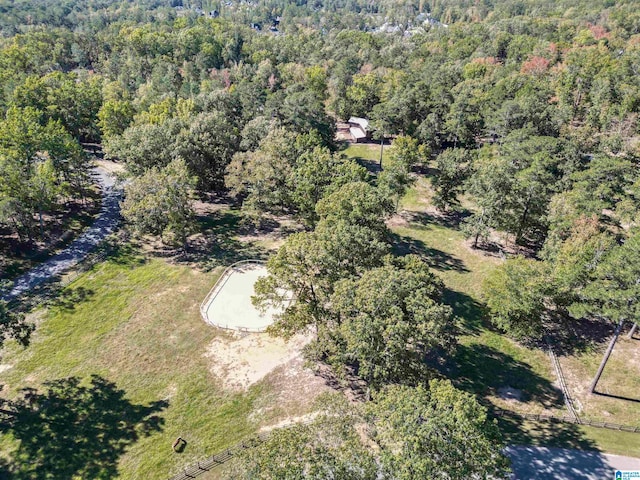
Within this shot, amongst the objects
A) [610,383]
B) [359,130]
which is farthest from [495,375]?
[359,130]

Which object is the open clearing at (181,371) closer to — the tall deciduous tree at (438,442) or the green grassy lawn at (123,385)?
the green grassy lawn at (123,385)

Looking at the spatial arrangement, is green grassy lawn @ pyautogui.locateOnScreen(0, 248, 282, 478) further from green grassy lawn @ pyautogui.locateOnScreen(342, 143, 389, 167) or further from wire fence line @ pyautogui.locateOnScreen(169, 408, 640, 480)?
green grassy lawn @ pyautogui.locateOnScreen(342, 143, 389, 167)

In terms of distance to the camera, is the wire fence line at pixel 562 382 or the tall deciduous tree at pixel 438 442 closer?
the tall deciduous tree at pixel 438 442

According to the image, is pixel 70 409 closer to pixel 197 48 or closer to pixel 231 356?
pixel 231 356

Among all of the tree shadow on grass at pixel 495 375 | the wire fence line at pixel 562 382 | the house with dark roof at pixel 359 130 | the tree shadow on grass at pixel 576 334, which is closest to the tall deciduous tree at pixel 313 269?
the tree shadow on grass at pixel 495 375

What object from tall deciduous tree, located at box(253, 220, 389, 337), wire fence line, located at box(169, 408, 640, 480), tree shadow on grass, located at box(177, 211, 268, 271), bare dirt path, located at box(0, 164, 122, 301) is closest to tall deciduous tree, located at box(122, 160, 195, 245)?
tree shadow on grass, located at box(177, 211, 268, 271)

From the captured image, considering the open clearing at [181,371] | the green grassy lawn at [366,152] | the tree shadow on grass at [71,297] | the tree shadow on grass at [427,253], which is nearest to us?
the open clearing at [181,371]

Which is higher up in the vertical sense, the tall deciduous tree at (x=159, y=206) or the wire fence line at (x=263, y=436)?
the tall deciduous tree at (x=159, y=206)
